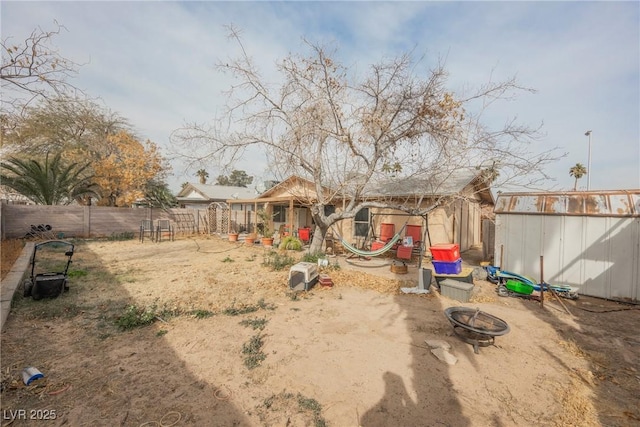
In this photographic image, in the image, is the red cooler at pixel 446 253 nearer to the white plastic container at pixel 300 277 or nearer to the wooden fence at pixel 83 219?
the white plastic container at pixel 300 277

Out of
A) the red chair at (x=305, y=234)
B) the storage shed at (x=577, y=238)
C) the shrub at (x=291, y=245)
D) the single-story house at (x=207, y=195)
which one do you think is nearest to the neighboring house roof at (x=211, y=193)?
the single-story house at (x=207, y=195)

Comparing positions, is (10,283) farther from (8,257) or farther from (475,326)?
(475,326)

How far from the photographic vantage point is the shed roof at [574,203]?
19.1ft

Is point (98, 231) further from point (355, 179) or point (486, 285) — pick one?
point (486, 285)

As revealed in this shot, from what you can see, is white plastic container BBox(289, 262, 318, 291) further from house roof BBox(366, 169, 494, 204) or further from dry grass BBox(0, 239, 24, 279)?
dry grass BBox(0, 239, 24, 279)

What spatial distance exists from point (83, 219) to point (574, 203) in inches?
772

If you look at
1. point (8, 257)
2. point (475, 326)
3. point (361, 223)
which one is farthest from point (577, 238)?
point (8, 257)

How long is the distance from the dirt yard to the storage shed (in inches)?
25.0

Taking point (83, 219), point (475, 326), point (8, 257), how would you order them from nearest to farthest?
point (475, 326) < point (8, 257) < point (83, 219)

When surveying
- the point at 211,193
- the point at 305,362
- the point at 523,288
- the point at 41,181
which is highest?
the point at 211,193

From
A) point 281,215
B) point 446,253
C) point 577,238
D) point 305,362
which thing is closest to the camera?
point 305,362

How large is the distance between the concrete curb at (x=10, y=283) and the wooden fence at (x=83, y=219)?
6.74 meters

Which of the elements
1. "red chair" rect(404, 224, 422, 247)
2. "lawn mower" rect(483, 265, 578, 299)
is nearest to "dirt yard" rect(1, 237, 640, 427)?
"lawn mower" rect(483, 265, 578, 299)

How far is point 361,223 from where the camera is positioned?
12.4m
